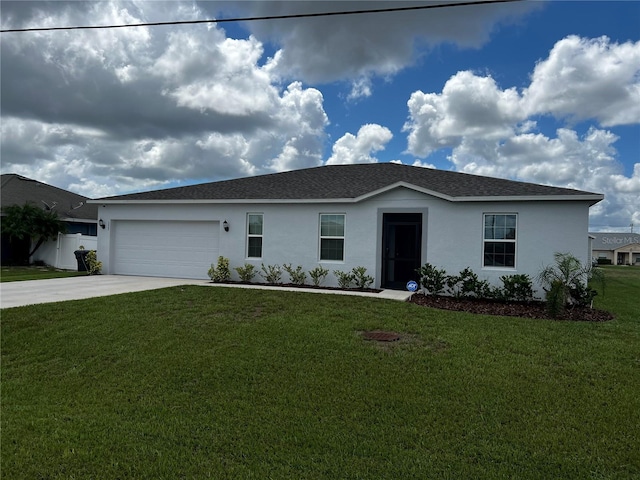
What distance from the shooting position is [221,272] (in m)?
13.5

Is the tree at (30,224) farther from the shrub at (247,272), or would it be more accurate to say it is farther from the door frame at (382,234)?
the door frame at (382,234)

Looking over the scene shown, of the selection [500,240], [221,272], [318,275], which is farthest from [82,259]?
[500,240]

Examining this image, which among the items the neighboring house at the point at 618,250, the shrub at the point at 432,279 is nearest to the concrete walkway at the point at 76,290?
the shrub at the point at 432,279

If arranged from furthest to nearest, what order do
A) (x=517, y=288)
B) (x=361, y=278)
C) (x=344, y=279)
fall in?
(x=344, y=279)
(x=361, y=278)
(x=517, y=288)

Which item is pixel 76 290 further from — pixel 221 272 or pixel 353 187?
pixel 353 187

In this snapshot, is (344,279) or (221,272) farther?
(221,272)

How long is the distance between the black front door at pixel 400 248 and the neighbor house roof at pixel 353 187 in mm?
996

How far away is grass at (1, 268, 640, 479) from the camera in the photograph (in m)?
3.28

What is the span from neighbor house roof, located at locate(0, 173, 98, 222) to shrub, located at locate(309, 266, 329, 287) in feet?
50.2

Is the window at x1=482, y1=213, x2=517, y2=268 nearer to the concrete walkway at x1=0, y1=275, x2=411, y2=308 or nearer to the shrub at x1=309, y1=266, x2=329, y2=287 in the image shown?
the concrete walkway at x1=0, y1=275, x2=411, y2=308

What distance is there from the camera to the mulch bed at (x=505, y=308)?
8773mm

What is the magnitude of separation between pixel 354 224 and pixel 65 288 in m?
8.71

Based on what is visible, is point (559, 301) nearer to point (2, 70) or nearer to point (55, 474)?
point (55, 474)

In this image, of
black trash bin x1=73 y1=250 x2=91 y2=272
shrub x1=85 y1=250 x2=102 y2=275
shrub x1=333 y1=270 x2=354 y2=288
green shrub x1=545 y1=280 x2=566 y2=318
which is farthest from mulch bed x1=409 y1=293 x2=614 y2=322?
black trash bin x1=73 y1=250 x2=91 y2=272
